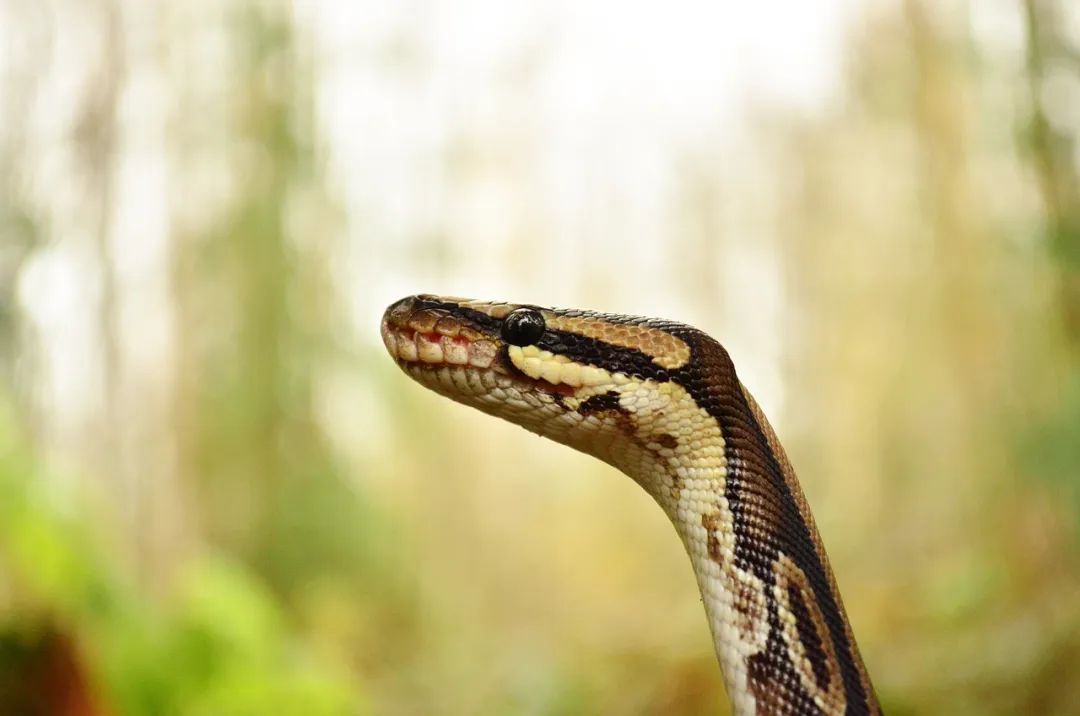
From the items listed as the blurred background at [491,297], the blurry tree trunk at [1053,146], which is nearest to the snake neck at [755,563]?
the blurred background at [491,297]

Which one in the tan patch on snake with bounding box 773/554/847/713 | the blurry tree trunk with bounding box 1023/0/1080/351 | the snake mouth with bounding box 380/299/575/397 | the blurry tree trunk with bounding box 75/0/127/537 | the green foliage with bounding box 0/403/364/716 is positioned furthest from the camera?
the blurry tree trunk with bounding box 75/0/127/537

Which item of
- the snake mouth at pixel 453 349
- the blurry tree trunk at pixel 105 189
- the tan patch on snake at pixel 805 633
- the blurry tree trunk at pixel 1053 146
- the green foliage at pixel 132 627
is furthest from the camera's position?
the blurry tree trunk at pixel 105 189

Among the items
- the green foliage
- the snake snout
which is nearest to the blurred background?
the green foliage

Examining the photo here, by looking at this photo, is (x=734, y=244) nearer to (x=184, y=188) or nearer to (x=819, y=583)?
(x=184, y=188)

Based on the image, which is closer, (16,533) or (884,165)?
(16,533)

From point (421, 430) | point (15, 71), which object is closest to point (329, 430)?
point (421, 430)

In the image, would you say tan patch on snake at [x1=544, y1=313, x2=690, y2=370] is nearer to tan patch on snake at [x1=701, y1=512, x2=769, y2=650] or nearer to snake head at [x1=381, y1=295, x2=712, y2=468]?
snake head at [x1=381, y1=295, x2=712, y2=468]

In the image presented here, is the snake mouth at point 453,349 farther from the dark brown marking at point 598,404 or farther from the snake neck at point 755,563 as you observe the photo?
the snake neck at point 755,563

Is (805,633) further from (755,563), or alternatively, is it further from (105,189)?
(105,189)
